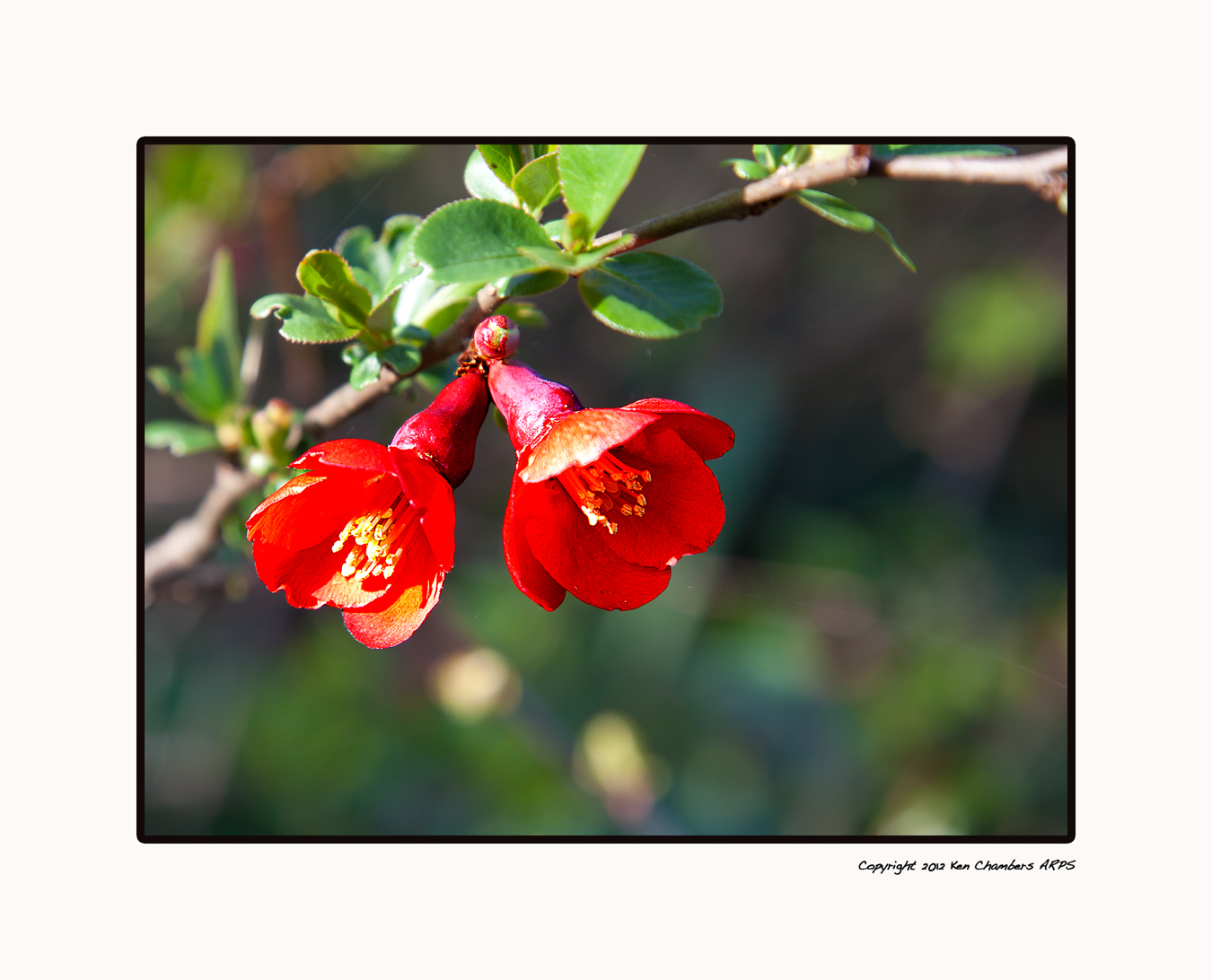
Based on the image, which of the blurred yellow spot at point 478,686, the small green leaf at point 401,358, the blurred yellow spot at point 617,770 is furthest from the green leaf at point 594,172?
the blurred yellow spot at point 617,770

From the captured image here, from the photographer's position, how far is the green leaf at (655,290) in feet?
2.72

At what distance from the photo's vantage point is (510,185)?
2.72 ft

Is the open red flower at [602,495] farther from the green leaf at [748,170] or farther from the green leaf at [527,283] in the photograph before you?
the green leaf at [748,170]

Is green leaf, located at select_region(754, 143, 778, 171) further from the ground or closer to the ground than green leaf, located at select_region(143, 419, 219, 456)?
further from the ground

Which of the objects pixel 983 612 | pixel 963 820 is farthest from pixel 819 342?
pixel 963 820

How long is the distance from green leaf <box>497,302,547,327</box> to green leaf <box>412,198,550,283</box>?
0.19 meters

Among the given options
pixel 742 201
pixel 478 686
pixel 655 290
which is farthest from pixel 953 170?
pixel 478 686

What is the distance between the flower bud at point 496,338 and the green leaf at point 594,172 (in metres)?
0.13

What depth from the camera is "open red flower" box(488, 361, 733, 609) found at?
29.5 inches

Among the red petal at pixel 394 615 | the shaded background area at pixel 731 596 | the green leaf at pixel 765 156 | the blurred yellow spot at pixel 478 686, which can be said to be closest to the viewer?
the red petal at pixel 394 615

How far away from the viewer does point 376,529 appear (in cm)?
88

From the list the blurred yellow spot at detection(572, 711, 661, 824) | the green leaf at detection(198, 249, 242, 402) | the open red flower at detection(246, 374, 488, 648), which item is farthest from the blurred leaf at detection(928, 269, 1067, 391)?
the open red flower at detection(246, 374, 488, 648)

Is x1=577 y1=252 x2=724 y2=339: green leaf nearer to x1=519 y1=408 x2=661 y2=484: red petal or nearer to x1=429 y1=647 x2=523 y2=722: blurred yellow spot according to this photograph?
x1=519 y1=408 x2=661 y2=484: red petal
